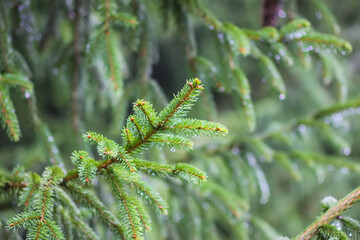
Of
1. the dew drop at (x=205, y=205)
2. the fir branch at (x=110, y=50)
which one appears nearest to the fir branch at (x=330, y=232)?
the fir branch at (x=110, y=50)

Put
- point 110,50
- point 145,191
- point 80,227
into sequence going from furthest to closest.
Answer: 1. point 110,50
2. point 80,227
3. point 145,191

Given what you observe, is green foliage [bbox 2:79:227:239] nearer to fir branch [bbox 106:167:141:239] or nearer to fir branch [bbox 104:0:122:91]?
fir branch [bbox 106:167:141:239]

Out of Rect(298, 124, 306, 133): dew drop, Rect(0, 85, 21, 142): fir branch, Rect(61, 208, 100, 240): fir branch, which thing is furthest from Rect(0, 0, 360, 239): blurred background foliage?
Rect(61, 208, 100, 240): fir branch

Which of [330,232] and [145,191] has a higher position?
[145,191]

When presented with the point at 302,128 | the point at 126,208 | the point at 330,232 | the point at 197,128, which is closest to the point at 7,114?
the point at 126,208

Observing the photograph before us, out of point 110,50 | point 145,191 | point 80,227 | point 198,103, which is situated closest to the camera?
point 145,191

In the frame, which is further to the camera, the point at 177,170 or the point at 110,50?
the point at 110,50

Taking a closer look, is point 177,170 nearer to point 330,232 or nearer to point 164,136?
point 164,136

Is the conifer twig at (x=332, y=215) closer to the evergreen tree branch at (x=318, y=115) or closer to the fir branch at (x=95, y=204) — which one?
the fir branch at (x=95, y=204)

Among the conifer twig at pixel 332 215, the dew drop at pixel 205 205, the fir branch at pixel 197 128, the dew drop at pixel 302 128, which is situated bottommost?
the conifer twig at pixel 332 215

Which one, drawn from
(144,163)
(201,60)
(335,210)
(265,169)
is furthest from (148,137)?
(265,169)
